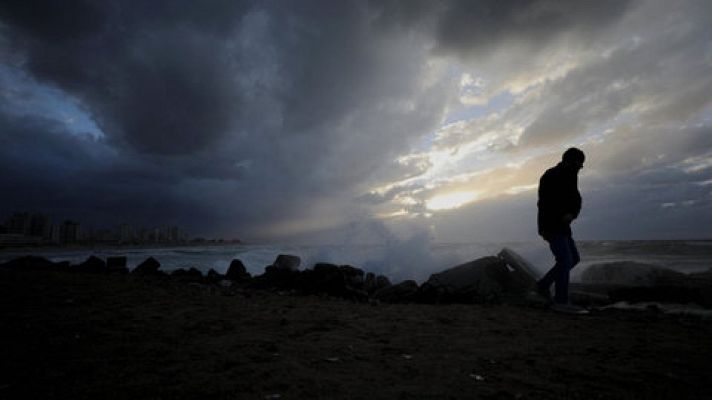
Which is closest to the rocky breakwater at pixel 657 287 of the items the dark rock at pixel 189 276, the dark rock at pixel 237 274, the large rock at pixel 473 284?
the large rock at pixel 473 284

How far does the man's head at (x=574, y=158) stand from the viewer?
210 inches

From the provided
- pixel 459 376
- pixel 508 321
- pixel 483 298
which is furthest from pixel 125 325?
pixel 483 298

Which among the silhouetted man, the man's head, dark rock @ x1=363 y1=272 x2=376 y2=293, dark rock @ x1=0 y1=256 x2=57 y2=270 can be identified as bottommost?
dark rock @ x1=363 y1=272 x2=376 y2=293

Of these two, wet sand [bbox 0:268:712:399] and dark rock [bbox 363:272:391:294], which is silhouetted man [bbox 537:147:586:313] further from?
dark rock [bbox 363:272:391:294]

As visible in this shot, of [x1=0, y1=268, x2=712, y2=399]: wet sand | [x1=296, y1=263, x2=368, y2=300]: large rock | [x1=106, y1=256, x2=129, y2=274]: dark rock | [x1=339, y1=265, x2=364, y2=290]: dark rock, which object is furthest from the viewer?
[x1=106, y1=256, x2=129, y2=274]: dark rock

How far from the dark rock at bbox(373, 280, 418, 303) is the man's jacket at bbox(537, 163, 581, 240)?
2.82 meters

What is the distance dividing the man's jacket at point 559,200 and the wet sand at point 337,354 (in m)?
1.39

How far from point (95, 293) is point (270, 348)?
481 centimetres

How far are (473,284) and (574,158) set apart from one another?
330 cm

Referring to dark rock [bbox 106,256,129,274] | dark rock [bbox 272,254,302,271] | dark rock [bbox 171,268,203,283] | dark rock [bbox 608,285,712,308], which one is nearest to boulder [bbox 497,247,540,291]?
dark rock [bbox 608,285,712,308]

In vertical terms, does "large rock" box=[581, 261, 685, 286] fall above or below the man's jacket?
Result: below

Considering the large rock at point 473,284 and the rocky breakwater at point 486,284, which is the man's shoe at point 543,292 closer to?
the rocky breakwater at point 486,284

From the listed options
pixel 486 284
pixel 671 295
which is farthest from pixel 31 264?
pixel 671 295

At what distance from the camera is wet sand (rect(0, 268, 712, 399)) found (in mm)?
1967
